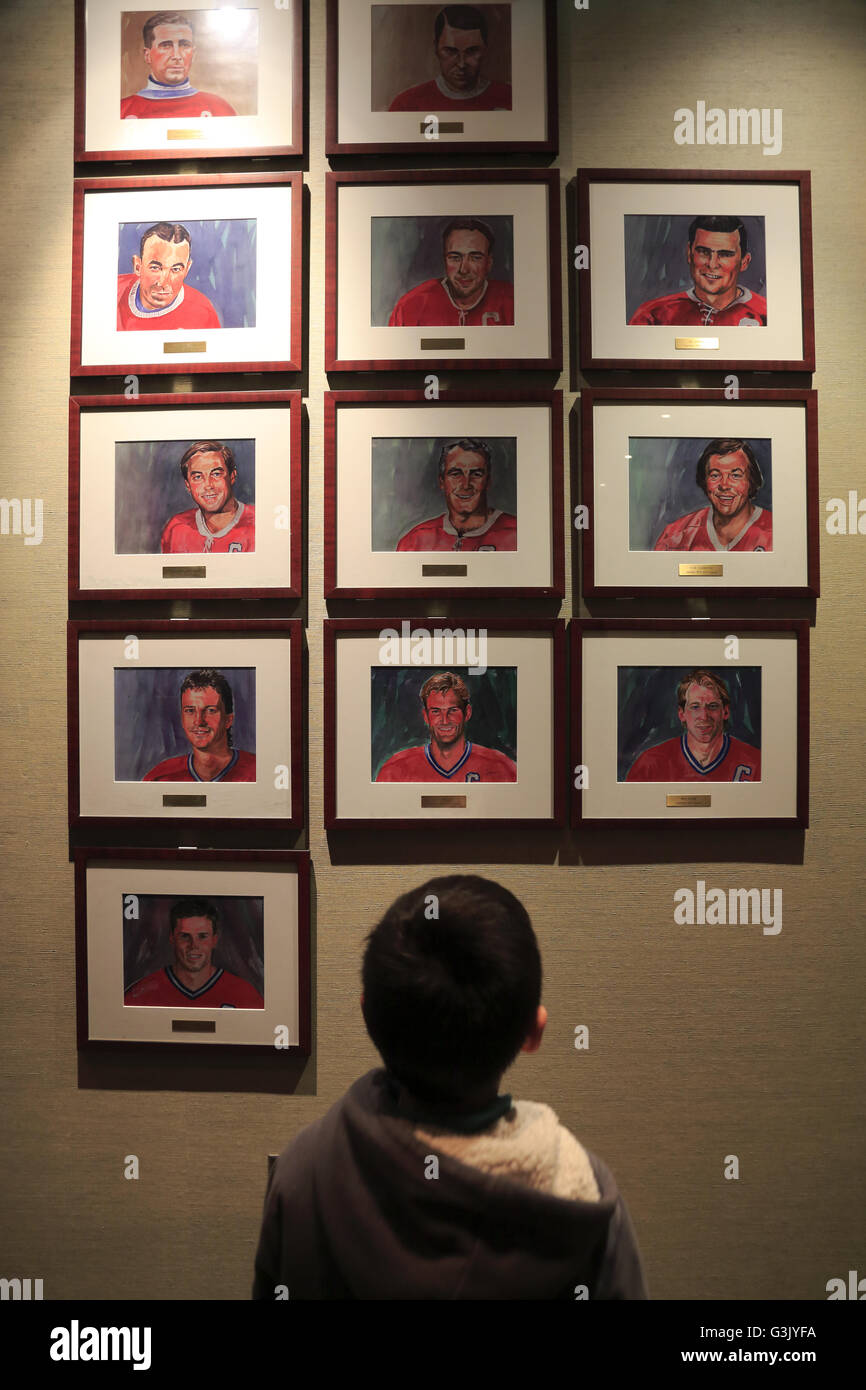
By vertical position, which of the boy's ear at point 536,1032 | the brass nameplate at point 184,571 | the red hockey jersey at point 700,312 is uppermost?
the red hockey jersey at point 700,312

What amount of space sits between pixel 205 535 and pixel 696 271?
119 centimetres

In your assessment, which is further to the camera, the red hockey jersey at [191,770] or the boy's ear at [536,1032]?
the red hockey jersey at [191,770]

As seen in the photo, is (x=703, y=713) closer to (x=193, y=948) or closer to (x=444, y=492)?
(x=444, y=492)

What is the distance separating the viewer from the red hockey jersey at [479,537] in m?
1.87

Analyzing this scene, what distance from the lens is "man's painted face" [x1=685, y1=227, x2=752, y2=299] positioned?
6.17ft

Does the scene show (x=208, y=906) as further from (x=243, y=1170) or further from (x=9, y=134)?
(x=9, y=134)

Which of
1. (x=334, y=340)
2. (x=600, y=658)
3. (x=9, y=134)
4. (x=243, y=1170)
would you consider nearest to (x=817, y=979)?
(x=600, y=658)

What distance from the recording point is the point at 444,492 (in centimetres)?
187

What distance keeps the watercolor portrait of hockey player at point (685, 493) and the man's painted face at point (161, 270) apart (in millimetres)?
1034

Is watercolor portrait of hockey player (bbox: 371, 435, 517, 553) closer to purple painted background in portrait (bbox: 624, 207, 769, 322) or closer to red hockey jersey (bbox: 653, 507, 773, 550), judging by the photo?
red hockey jersey (bbox: 653, 507, 773, 550)

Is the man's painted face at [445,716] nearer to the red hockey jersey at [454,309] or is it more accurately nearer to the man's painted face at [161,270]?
the red hockey jersey at [454,309]

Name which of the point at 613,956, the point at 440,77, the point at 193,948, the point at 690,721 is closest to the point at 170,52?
the point at 440,77

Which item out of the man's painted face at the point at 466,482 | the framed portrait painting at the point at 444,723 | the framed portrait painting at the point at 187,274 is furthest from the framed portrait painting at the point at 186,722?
the framed portrait painting at the point at 187,274

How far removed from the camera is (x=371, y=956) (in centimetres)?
98
